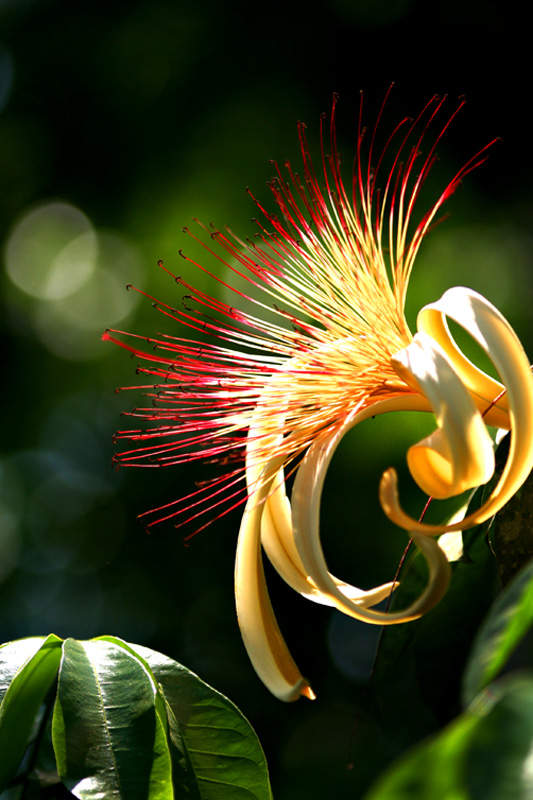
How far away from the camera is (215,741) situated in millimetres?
773

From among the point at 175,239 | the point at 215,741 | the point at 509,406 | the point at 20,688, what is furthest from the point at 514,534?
the point at 175,239

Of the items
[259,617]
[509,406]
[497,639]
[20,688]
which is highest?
[509,406]

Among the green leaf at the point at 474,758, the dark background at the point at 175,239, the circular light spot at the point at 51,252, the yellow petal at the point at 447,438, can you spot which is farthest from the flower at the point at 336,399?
the circular light spot at the point at 51,252

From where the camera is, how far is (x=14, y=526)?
2615 mm

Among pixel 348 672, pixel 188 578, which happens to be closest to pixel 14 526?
pixel 188 578

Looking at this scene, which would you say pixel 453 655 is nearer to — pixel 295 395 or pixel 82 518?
pixel 295 395

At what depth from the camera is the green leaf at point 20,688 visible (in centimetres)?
75

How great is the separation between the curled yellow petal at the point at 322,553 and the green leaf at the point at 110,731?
0.20 m

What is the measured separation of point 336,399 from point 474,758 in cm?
48

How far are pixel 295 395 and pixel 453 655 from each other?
29 centimetres

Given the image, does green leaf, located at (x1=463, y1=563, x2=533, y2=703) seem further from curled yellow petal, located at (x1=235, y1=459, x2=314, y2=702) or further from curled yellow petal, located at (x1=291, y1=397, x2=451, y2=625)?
curled yellow petal, located at (x1=235, y1=459, x2=314, y2=702)

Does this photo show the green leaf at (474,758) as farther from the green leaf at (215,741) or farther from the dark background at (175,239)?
the dark background at (175,239)

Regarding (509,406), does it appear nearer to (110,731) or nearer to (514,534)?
(514,534)

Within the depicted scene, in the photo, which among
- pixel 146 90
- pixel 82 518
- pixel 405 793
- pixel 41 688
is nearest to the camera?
pixel 405 793
